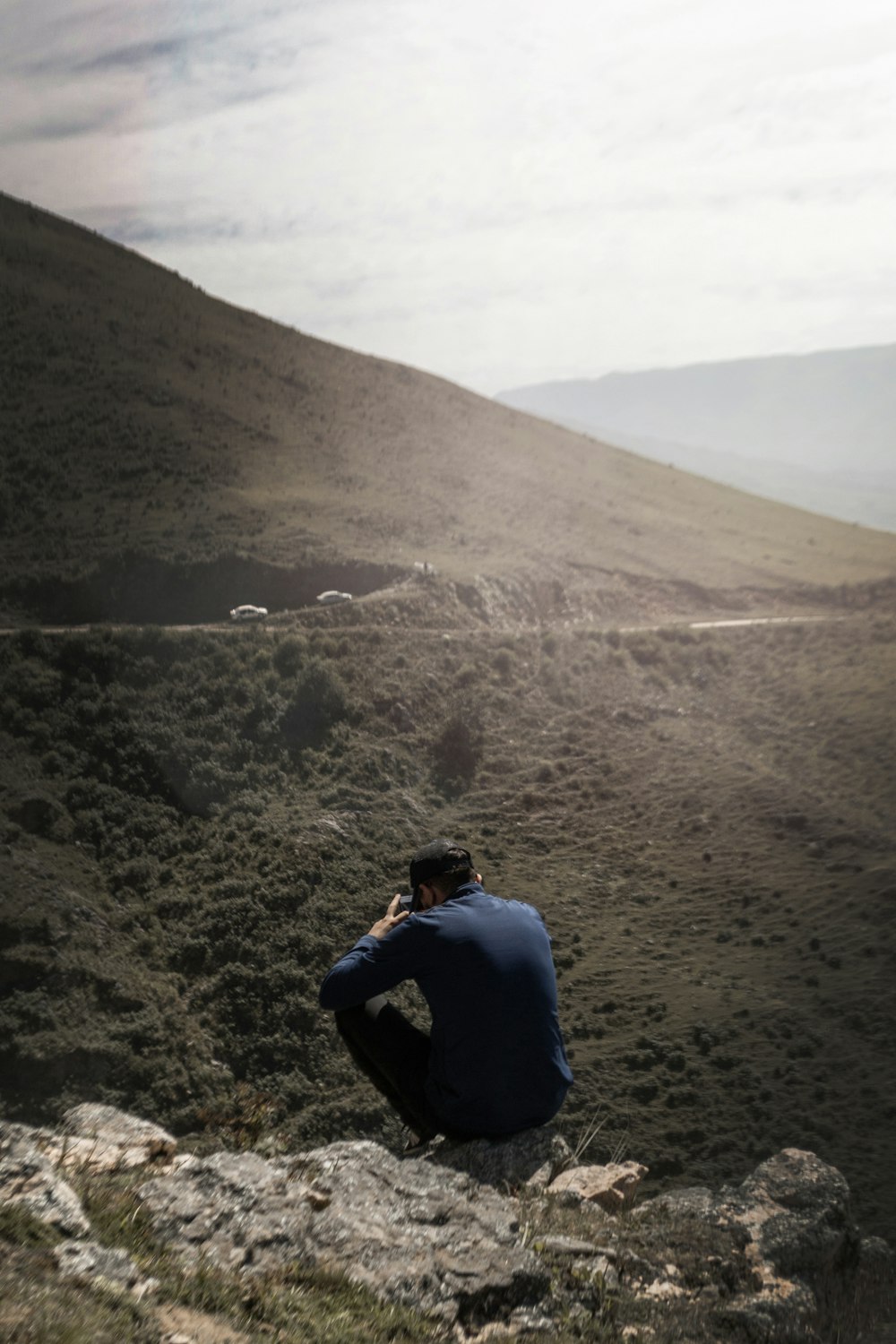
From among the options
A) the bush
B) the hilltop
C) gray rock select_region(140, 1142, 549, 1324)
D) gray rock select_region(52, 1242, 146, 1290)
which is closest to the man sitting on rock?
gray rock select_region(140, 1142, 549, 1324)

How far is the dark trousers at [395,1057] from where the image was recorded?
13.2 feet

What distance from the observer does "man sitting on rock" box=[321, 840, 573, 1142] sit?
12.3ft

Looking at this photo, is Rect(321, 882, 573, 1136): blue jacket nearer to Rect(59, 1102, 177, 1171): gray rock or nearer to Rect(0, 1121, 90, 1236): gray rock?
Rect(0, 1121, 90, 1236): gray rock

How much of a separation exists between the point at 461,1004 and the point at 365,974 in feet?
1.29

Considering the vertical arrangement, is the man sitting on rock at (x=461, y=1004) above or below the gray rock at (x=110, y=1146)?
above

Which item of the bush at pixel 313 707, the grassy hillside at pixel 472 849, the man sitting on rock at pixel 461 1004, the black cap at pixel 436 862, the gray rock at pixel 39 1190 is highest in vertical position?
the black cap at pixel 436 862

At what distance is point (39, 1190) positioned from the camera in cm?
354

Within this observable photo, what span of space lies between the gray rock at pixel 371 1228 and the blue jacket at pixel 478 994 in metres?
0.38

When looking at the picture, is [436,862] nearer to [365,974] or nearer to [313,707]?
[365,974]

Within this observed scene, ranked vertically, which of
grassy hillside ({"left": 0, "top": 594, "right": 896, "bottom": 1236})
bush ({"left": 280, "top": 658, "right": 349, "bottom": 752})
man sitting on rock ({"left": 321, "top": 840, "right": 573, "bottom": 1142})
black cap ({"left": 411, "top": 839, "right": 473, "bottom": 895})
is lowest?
grassy hillside ({"left": 0, "top": 594, "right": 896, "bottom": 1236})

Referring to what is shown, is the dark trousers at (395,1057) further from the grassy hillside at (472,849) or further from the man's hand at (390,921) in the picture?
the grassy hillside at (472,849)

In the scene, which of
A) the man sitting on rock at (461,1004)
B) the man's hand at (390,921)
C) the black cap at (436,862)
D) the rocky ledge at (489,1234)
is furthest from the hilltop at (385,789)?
A: the black cap at (436,862)

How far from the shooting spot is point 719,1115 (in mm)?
9648

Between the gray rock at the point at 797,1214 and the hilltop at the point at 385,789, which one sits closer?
the gray rock at the point at 797,1214
